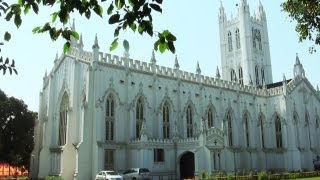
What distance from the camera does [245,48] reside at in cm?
6712

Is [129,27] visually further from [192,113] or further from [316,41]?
[192,113]

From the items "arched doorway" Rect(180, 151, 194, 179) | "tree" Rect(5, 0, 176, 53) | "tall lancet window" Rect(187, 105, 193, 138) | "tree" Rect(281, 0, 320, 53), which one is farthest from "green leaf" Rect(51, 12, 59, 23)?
"tall lancet window" Rect(187, 105, 193, 138)

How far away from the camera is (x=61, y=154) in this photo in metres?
37.3

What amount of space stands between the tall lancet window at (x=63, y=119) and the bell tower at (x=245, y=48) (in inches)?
1377

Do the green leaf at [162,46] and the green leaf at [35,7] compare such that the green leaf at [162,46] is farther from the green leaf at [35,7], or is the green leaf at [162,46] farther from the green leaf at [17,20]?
the green leaf at [17,20]

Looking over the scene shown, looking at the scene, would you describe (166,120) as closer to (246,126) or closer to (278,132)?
(246,126)

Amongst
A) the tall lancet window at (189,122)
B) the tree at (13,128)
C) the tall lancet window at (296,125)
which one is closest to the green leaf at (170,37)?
the tall lancet window at (189,122)

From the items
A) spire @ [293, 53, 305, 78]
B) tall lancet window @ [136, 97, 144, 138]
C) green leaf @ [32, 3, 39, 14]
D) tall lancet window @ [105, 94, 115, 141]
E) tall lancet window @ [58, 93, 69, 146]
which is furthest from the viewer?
spire @ [293, 53, 305, 78]

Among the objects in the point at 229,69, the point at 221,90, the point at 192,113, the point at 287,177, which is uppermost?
the point at 229,69

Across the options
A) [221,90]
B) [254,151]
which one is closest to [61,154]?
[221,90]

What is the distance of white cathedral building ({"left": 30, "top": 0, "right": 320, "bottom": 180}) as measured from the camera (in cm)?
3606

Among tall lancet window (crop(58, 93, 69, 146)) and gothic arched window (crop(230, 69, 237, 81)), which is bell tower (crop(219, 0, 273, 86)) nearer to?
gothic arched window (crop(230, 69, 237, 81))

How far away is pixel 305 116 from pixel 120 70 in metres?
30.2

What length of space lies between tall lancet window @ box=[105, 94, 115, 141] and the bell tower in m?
33.7
